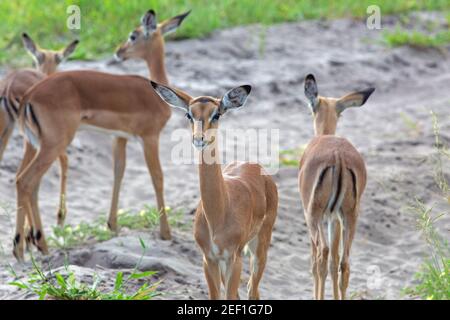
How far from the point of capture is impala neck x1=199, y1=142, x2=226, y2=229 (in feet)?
17.8

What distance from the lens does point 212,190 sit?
18.0ft

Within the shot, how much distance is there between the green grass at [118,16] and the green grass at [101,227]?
344cm

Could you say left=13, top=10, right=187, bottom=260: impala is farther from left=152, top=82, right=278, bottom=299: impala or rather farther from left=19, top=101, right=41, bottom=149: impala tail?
left=152, top=82, right=278, bottom=299: impala

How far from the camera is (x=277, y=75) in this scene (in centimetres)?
1200

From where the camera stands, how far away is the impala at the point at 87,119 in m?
7.50

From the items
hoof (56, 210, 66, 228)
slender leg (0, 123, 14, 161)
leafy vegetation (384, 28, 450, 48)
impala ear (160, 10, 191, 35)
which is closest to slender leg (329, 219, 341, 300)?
hoof (56, 210, 66, 228)

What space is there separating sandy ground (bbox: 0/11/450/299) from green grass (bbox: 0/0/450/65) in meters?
0.22

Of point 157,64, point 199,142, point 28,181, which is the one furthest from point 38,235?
point 199,142

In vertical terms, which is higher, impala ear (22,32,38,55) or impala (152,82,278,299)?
impala ear (22,32,38,55)

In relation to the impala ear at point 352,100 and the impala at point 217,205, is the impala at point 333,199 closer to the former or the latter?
the impala at point 217,205

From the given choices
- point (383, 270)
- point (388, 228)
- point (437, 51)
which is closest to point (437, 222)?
point (388, 228)

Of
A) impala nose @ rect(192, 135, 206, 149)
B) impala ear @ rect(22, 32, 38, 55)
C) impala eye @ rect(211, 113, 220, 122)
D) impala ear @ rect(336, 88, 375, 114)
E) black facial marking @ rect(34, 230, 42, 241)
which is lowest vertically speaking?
black facial marking @ rect(34, 230, 42, 241)

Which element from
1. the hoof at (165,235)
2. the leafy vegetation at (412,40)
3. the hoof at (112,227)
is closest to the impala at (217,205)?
the hoof at (165,235)

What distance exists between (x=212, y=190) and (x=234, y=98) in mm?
507
